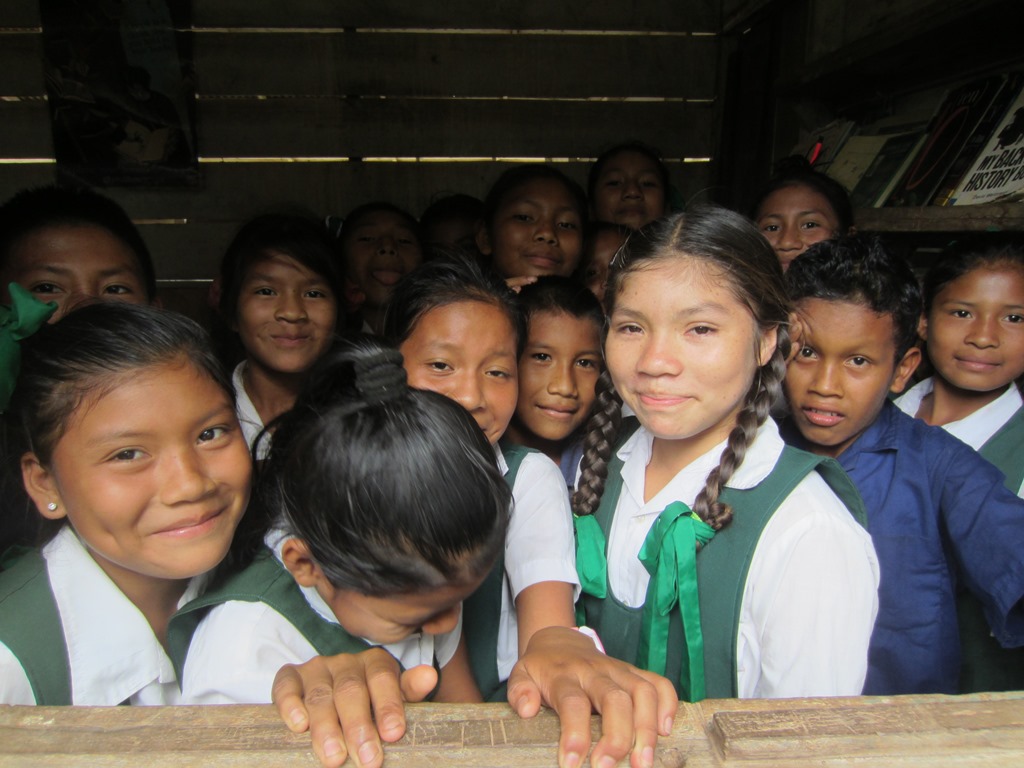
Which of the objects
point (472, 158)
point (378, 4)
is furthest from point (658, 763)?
point (378, 4)

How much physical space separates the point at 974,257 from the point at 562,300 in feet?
3.32

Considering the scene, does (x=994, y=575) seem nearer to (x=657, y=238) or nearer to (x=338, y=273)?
(x=657, y=238)

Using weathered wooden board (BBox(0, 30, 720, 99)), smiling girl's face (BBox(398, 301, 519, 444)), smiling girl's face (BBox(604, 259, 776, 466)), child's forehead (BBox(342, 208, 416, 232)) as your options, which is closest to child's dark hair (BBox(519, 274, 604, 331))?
smiling girl's face (BBox(398, 301, 519, 444))

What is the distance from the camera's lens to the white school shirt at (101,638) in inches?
38.6

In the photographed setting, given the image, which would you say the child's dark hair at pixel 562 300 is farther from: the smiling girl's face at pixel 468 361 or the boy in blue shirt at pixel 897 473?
the boy in blue shirt at pixel 897 473

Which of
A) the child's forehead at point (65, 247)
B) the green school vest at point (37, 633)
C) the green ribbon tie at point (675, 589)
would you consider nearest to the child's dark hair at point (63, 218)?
the child's forehead at point (65, 247)

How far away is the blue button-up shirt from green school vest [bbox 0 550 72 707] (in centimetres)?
136

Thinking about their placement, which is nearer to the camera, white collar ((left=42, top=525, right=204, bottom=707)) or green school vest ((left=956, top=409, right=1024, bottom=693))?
white collar ((left=42, top=525, right=204, bottom=707))

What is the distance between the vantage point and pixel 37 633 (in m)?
0.95

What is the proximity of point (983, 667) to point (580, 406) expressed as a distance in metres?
0.98

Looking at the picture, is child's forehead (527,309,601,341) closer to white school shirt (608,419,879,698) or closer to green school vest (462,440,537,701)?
green school vest (462,440,537,701)

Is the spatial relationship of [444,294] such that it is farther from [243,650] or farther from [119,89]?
[119,89]

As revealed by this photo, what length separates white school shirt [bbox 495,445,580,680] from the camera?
1.24 meters

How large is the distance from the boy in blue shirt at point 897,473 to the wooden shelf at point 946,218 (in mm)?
233
